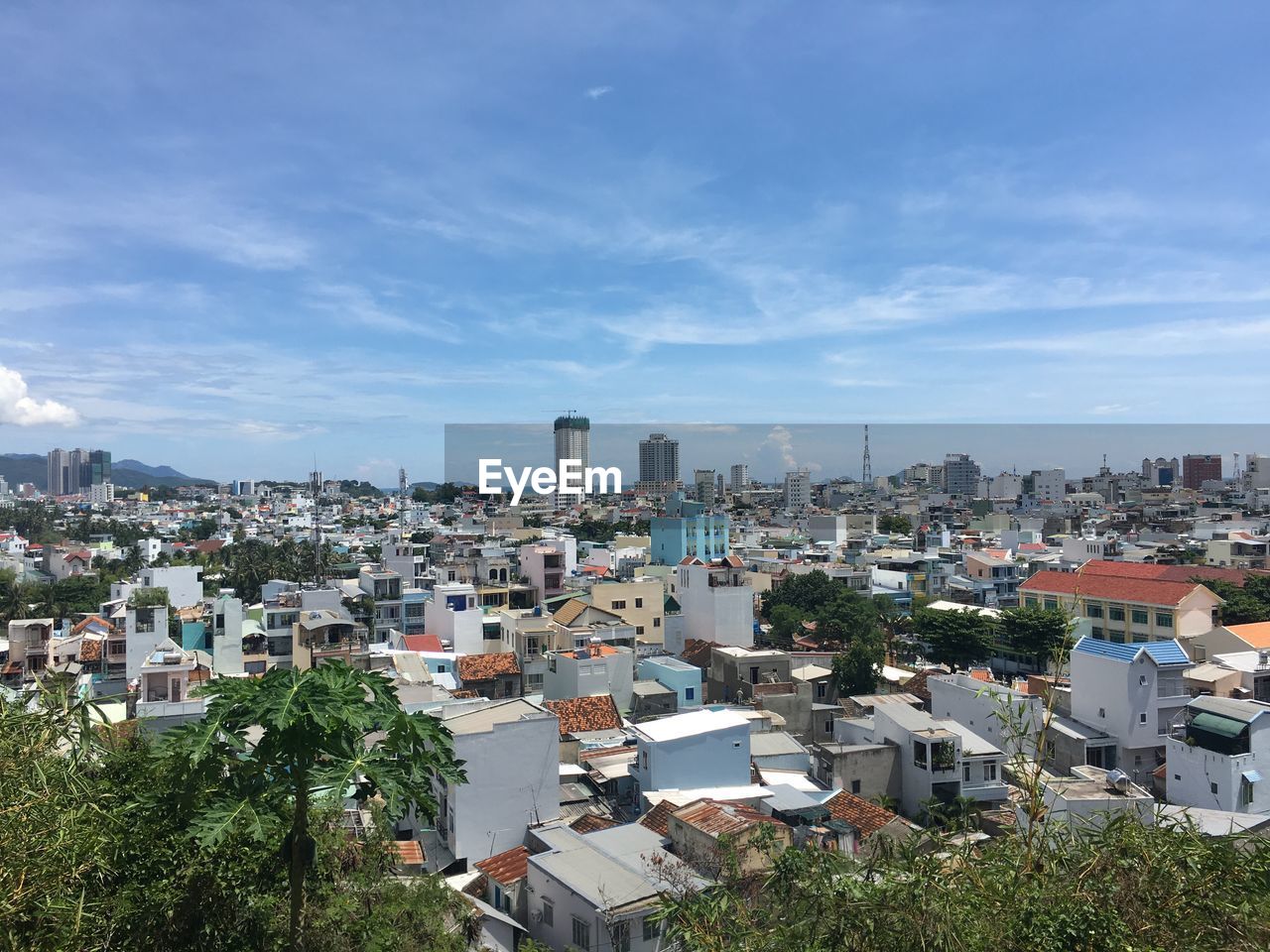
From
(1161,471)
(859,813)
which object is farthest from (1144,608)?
(1161,471)

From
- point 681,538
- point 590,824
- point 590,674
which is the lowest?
point 590,824

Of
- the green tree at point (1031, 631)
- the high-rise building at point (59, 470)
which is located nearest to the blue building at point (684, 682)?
the green tree at point (1031, 631)

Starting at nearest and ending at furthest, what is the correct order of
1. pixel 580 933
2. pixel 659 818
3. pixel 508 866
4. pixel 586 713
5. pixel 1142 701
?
pixel 580 933 → pixel 508 866 → pixel 659 818 → pixel 1142 701 → pixel 586 713

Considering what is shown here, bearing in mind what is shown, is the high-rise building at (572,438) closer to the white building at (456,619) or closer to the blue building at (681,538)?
the blue building at (681,538)

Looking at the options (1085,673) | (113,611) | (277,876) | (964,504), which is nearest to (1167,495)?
(964,504)

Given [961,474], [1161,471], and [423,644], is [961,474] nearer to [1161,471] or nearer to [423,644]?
[1161,471]

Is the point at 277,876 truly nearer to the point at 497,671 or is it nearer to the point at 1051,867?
the point at 1051,867
